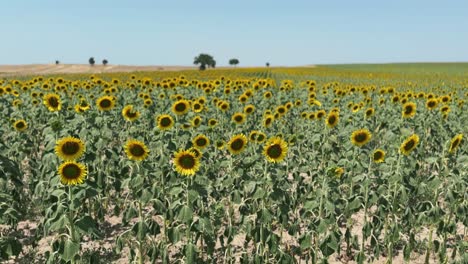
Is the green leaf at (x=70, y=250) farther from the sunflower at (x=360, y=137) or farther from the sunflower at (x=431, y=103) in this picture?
the sunflower at (x=431, y=103)

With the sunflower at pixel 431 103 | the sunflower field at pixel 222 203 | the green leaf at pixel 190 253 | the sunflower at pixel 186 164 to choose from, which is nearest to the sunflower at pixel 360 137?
the sunflower field at pixel 222 203

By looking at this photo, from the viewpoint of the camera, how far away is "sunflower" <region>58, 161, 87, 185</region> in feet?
13.3

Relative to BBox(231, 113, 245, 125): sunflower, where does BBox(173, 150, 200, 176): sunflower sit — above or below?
below

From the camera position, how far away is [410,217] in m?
5.60

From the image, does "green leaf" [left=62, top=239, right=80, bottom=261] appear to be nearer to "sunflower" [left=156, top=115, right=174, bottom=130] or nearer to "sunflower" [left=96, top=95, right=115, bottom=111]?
"sunflower" [left=156, top=115, right=174, bottom=130]

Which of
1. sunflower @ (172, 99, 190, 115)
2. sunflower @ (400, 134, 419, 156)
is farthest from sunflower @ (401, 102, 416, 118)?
sunflower @ (172, 99, 190, 115)

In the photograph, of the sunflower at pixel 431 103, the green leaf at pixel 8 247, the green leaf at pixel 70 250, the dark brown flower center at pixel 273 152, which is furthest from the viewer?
the sunflower at pixel 431 103

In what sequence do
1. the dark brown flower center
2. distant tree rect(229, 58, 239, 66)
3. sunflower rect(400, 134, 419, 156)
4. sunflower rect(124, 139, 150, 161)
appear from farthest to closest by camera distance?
distant tree rect(229, 58, 239, 66)
sunflower rect(400, 134, 419, 156)
sunflower rect(124, 139, 150, 161)
the dark brown flower center

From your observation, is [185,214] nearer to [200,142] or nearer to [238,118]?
[200,142]

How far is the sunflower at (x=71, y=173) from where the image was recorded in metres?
4.06

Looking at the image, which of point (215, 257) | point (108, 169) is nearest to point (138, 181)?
point (215, 257)

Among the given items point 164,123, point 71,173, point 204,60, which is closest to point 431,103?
point 164,123

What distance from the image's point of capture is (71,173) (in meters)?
4.09

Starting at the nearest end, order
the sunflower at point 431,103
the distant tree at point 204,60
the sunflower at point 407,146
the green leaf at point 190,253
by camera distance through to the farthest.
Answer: the green leaf at point 190,253 → the sunflower at point 407,146 → the sunflower at point 431,103 → the distant tree at point 204,60
